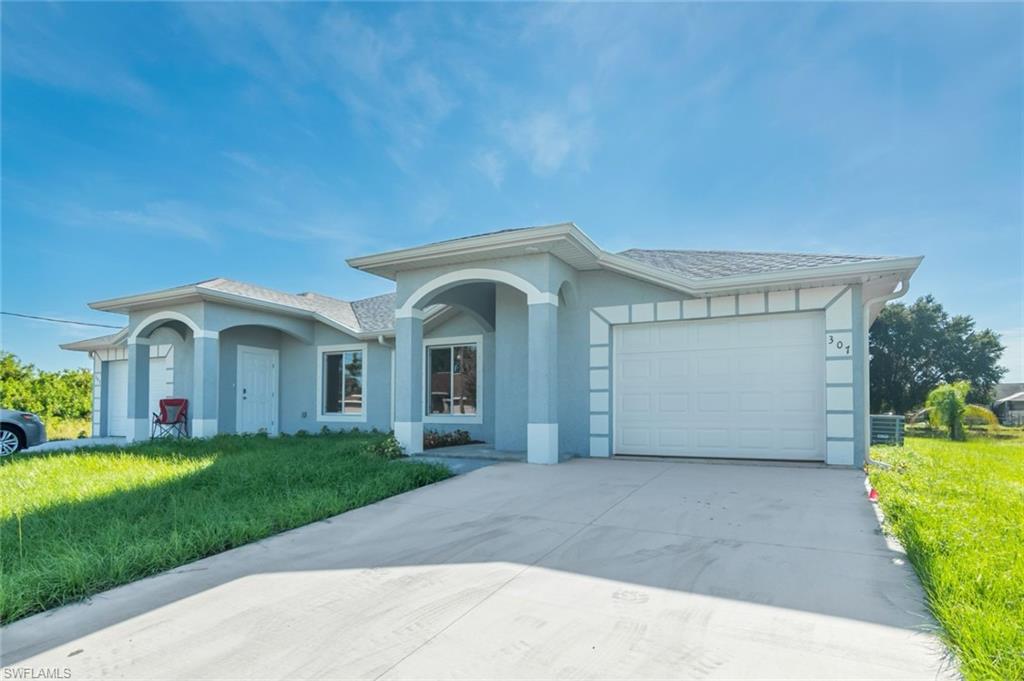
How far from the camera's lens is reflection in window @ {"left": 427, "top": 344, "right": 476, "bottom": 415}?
12.0 metres

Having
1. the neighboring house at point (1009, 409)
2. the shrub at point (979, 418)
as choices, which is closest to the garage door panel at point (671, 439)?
the shrub at point (979, 418)

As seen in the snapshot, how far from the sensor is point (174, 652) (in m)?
2.52

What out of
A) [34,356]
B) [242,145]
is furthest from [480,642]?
[34,356]

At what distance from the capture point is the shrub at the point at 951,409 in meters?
15.8

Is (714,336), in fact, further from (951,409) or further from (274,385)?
(951,409)

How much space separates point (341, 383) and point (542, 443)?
7813 millimetres

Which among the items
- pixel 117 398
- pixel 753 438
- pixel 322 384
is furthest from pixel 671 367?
pixel 117 398

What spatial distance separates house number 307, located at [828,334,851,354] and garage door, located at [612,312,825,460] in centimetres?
18

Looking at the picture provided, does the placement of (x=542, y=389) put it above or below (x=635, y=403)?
above

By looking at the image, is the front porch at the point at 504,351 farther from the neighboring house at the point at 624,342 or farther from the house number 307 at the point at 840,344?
the house number 307 at the point at 840,344

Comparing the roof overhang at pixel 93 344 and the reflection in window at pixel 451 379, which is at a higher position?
the roof overhang at pixel 93 344

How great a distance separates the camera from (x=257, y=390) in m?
14.2

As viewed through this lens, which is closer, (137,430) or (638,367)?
(638,367)

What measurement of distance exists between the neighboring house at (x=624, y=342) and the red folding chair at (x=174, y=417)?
1125mm
